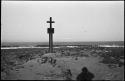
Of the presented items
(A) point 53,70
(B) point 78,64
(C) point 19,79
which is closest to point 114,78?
(B) point 78,64

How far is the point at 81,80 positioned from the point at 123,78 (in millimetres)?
4016

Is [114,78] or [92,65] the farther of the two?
[92,65]

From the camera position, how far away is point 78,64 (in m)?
14.7

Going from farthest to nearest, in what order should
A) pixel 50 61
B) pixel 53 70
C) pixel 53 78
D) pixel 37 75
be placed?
pixel 50 61
pixel 53 70
pixel 37 75
pixel 53 78

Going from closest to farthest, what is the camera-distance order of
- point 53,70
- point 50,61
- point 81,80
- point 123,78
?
1. point 81,80
2. point 123,78
3. point 53,70
4. point 50,61

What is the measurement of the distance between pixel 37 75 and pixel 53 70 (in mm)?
1805

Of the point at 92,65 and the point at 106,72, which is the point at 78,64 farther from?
the point at 106,72

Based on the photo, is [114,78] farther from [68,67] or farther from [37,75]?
[37,75]

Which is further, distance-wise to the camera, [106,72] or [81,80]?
[106,72]

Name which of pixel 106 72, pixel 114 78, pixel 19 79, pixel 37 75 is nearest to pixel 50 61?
pixel 37 75

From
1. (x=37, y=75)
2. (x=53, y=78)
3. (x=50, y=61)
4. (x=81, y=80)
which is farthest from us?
(x=50, y=61)

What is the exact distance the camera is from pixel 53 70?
1386 centimetres

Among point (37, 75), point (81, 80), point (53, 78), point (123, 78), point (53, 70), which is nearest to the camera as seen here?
point (81, 80)

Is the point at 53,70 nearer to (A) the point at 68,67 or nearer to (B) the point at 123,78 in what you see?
(A) the point at 68,67
